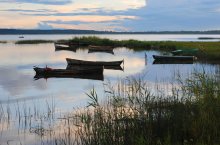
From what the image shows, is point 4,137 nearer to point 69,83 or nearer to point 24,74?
point 69,83

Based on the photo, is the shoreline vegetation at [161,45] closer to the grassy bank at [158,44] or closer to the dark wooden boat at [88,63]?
the grassy bank at [158,44]

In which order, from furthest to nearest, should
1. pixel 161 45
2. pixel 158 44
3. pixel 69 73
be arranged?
pixel 158 44 < pixel 161 45 < pixel 69 73

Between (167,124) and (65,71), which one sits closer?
(167,124)

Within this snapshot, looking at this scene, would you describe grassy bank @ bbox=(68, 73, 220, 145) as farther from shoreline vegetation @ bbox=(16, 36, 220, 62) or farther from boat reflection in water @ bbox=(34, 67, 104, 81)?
shoreline vegetation @ bbox=(16, 36, 220, 62)

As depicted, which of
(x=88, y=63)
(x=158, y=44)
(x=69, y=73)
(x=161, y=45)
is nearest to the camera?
(x=69, y=73)

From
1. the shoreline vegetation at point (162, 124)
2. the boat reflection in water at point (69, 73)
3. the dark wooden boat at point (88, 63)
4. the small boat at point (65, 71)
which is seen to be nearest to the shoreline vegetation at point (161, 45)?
the dark wooden boat at point (88, 63)

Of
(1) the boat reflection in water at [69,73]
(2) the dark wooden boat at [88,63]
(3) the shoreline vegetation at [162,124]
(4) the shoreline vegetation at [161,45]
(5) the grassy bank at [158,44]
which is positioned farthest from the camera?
(5) the grassy bank at [158,44]

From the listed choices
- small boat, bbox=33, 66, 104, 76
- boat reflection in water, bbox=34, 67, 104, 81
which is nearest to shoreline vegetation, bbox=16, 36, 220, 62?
boat reflection in water, bbox=34, 67, 104, 81

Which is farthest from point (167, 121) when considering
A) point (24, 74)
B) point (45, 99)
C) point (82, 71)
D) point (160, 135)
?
point (24, 74)

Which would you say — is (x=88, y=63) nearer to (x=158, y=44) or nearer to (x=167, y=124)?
(x=167, y=124)

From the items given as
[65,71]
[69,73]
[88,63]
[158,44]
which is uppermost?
[158,44]

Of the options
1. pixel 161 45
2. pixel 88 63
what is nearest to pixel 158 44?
pixel 161 45

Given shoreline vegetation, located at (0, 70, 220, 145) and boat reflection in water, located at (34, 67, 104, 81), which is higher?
boat reflection in water, located at (34, 67, 104, 81)

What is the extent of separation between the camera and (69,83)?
29344mm
